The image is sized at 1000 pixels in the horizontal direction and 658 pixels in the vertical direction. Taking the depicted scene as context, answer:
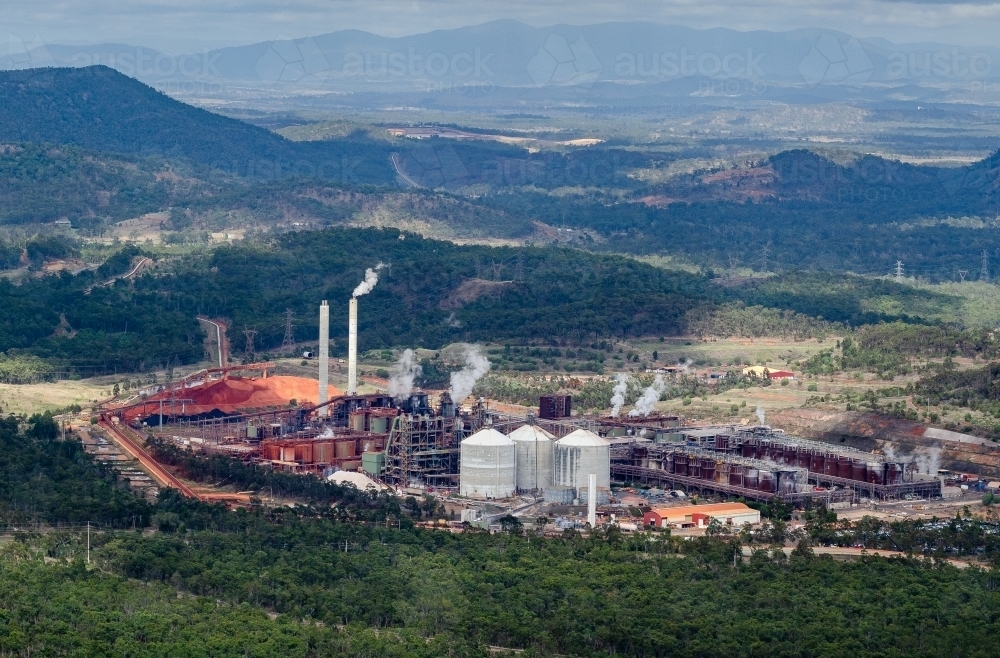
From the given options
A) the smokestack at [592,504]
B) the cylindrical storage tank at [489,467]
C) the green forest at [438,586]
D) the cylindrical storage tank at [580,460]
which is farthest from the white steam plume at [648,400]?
the green forest at [438,586]

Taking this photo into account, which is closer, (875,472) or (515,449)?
(515,449)

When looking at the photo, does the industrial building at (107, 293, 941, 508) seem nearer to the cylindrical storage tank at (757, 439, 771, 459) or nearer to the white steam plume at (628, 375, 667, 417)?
the cylindrical storage tank at (757, 439, 771, 459)

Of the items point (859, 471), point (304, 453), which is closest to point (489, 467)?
point (304, 453)

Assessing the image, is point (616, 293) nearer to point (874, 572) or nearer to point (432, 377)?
point (432, 377)

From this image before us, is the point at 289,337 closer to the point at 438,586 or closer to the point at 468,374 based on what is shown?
the point at 468,374

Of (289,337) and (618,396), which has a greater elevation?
(618,396)

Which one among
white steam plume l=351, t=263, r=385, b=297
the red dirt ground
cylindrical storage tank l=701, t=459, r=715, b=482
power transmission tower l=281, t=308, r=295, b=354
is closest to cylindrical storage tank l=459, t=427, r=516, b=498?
cylindrical storage tank l=701, t=459, r=715, b=482
